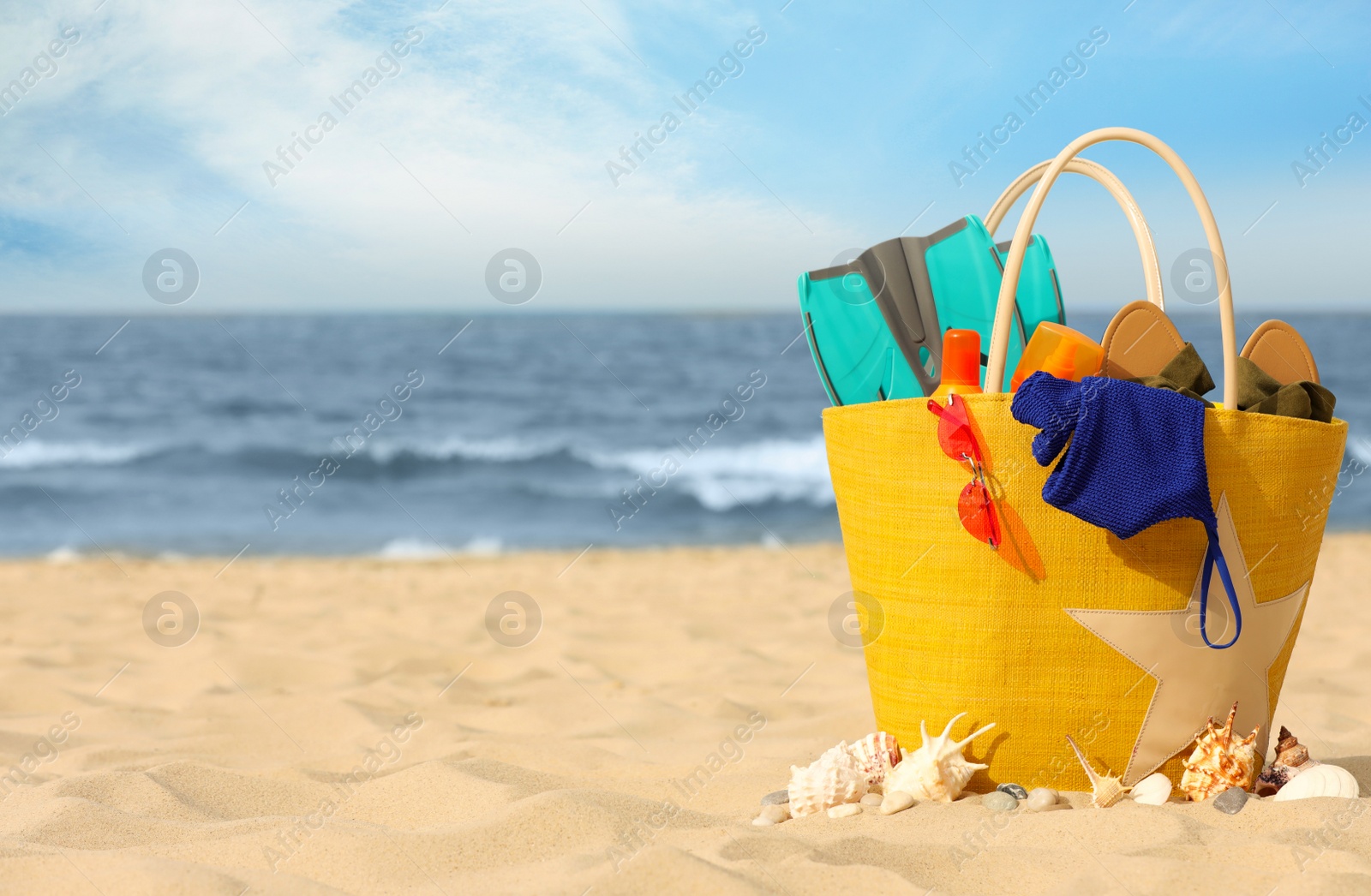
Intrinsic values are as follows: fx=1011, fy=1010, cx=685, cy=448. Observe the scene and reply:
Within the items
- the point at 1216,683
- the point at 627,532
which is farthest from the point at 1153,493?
the point at 627,532

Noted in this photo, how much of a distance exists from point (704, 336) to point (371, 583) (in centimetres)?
1561

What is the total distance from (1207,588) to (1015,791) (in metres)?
0.54

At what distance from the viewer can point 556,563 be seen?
252 inches

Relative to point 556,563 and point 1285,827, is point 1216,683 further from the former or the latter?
point 556,563

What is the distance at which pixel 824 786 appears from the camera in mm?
1979

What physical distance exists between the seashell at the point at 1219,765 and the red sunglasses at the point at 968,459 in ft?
1.91

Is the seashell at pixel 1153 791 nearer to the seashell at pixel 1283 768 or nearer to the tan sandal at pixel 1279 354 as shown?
the seashell at pixel 1283 768

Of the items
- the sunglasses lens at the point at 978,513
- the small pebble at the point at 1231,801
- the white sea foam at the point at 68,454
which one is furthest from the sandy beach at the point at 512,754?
the white sea foam at the point at 68,454

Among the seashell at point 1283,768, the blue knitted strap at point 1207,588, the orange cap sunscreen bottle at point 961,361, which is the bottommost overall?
the seashell at point 1283,768

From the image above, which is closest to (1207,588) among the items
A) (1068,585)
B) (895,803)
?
(1068,585)

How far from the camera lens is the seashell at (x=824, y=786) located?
1.98 metres

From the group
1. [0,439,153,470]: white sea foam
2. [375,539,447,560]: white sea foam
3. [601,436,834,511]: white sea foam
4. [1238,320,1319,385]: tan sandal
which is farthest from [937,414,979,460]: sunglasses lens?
[0,439,153,470]: white sea foam

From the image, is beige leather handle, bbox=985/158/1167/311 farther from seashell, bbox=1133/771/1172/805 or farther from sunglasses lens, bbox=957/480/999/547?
seashell, bbox=1133/771/1172/805

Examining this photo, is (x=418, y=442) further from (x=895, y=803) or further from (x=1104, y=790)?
(x=1104, y=790)
